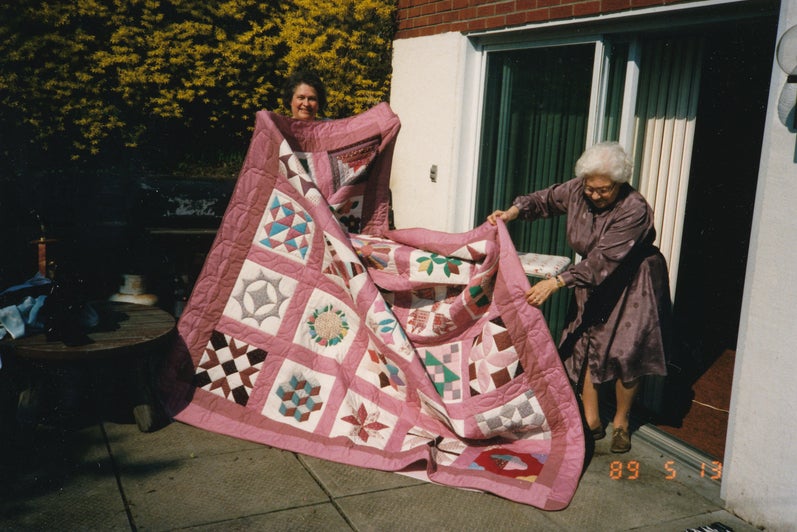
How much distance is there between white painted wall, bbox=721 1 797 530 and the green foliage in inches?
181

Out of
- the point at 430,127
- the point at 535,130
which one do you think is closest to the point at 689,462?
the point at 535,130

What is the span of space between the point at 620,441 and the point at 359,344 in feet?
4.96

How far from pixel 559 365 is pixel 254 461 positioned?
1.58m

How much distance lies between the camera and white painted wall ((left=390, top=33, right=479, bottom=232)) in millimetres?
5395

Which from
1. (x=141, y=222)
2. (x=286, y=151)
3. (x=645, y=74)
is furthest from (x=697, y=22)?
(x=141, y=222)

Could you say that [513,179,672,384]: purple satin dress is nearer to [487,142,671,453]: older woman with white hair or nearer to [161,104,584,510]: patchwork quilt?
[487,142,671,453]: older woman with white hair

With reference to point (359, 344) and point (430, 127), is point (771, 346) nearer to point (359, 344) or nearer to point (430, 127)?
point (359, 344)

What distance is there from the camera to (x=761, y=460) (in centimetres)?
299

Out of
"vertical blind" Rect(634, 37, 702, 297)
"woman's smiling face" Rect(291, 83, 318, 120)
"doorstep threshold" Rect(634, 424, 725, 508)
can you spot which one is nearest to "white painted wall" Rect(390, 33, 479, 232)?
"woman's smiling face" Rect(291, 83, 318, 120)

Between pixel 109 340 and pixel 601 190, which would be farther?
pixel 109 340

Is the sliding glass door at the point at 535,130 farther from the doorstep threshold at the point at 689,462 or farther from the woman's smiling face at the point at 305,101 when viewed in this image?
the woman's smiling face at the point at 305,101

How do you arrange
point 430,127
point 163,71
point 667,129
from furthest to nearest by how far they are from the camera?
1. point 163,71
2. point 430,127
3. point 667,129

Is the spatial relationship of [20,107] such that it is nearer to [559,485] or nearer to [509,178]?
[509,178]

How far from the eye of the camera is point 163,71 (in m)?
7.77
